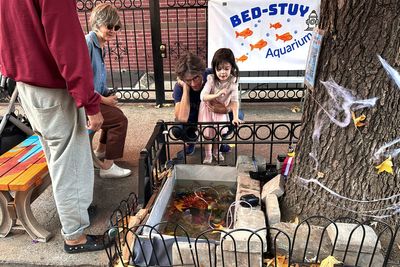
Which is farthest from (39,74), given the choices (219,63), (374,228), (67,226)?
(374,228)

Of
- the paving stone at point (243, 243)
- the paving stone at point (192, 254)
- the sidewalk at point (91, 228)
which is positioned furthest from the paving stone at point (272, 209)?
the sidewalk at point (91, 228)

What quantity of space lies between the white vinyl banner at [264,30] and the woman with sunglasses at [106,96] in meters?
2.12

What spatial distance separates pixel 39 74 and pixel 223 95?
1820 mm

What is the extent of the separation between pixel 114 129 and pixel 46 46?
154 centimetres

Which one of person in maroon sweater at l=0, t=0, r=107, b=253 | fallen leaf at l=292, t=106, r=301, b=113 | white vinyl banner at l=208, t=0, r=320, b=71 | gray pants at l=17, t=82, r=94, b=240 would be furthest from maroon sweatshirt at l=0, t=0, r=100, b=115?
Answer: fallen leaf at l=292, t=106, r=301, b=113

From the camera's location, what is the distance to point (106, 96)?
3564 mm

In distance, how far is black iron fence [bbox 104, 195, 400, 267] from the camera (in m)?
2.00

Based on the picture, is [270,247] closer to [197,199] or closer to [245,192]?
[245,192]

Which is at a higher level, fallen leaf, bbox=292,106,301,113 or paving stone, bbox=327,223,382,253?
paving stone, bbox=327,223,382,253

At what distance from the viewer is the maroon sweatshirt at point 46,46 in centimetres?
200

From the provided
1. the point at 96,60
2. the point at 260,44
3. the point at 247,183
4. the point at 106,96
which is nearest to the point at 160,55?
the point at 260,44

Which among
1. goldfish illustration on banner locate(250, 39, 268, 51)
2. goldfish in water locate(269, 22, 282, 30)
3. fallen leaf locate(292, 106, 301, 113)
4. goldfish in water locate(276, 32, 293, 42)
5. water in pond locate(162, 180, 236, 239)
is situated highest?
goldfish in water locate(269, 22, 282, 30)

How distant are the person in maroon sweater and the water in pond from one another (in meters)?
A: 0.69

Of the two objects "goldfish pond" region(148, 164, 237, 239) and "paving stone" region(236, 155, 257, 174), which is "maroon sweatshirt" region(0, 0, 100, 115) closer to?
"goldfish pond" region(148, 164, 237, 239)
